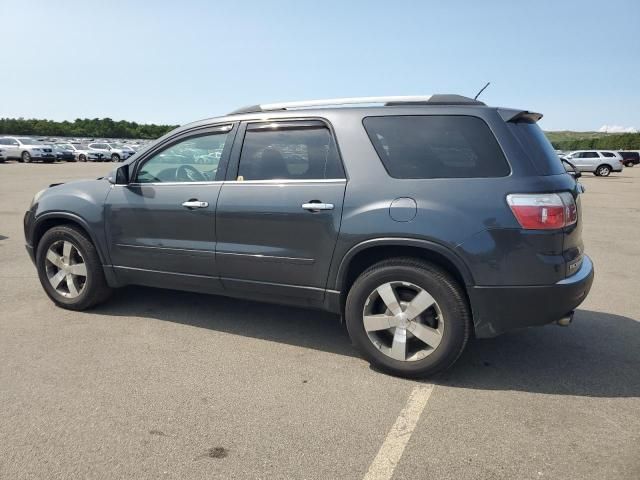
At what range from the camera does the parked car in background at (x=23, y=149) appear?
34.1 meters

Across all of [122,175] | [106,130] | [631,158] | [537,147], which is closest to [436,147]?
[537,147]

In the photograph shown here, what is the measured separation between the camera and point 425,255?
3359 millimetres

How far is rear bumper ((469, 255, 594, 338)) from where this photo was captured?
3.12m

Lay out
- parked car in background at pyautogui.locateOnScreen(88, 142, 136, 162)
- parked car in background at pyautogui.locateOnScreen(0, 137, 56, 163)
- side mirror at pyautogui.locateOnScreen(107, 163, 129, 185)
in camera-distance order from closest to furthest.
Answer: side mirror at pyautogui.locateOnScreen(107, 163, 129, 185) → parked car in background at pyautogui.locateOnScreen(0, 137, 56, 163) → parked car in background at pyautogui.locateOnScreen(88, 142, 136, 162)

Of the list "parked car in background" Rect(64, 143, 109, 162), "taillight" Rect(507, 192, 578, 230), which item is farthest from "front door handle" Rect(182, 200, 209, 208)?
"parked car in background" Rect(64, 143, 109, 162)

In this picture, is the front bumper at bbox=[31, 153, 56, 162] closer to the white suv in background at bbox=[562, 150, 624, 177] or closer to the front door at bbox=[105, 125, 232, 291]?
the front door at bbox=[105, 125, 232, 291]

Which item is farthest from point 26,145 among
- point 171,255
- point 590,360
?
point 590,360

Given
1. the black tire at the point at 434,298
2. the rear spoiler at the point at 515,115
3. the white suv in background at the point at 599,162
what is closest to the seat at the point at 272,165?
the black tire at the point at 434,298

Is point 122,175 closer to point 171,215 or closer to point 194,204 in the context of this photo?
point 171,215

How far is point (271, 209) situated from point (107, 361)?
160 centimetres

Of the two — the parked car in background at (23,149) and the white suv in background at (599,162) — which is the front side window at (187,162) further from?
the parked car in background at (23,149)

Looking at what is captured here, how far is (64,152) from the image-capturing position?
3866 cm

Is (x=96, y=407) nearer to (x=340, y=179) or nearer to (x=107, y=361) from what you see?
(x=107, y=361)

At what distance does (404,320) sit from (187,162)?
2243 mm
